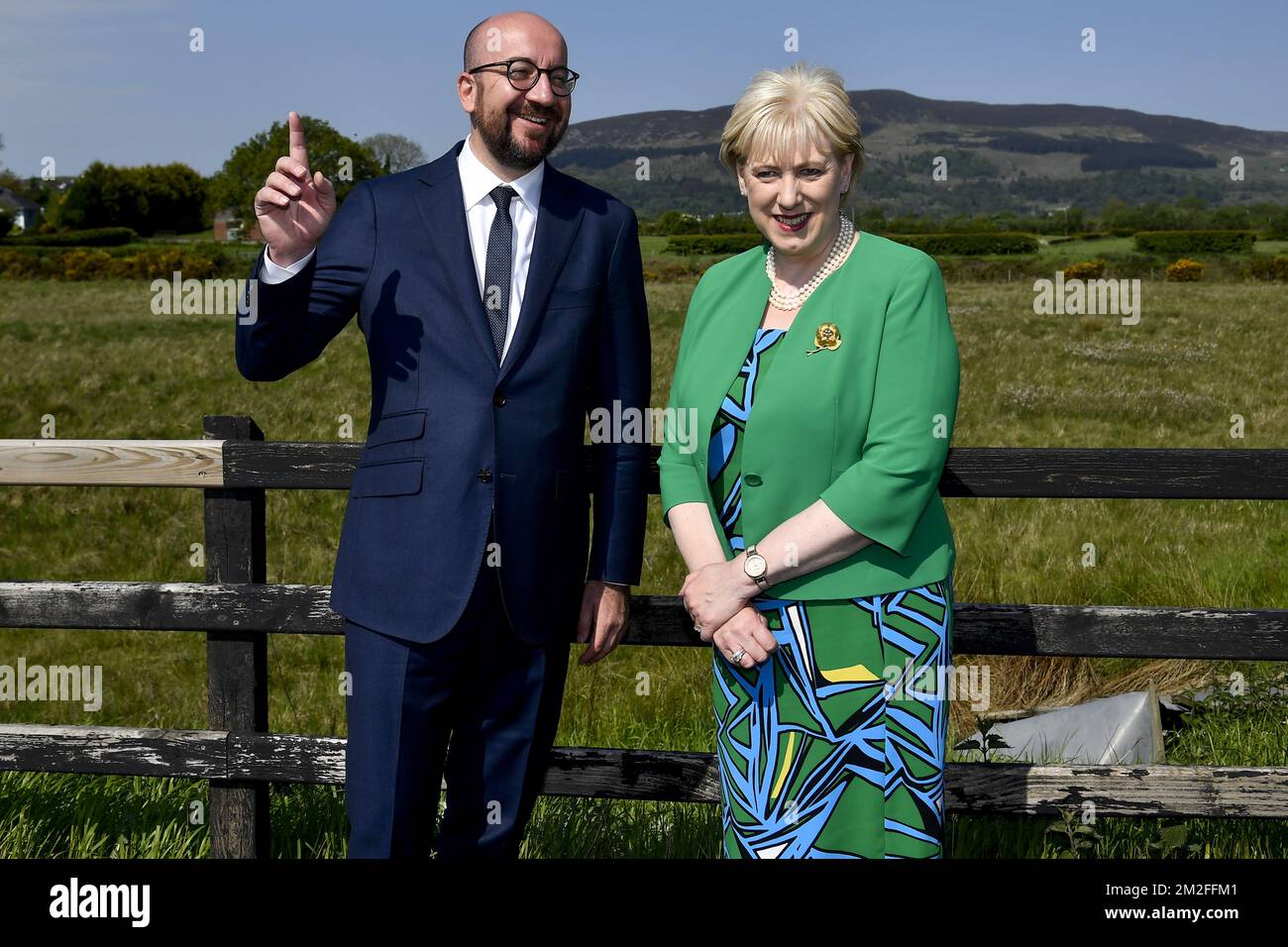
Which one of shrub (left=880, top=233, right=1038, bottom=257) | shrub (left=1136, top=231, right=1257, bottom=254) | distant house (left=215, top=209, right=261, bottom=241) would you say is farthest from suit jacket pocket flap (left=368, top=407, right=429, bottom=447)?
distant house (left=215, top=209, right=261, bottom=241)

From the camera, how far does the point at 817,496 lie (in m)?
2.90

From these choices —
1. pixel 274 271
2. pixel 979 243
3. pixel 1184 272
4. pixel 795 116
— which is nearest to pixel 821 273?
pixel 795 116

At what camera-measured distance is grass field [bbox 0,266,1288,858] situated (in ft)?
14.9

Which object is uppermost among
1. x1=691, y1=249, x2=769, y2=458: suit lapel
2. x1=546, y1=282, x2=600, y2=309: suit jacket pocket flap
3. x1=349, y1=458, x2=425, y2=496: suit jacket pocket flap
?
x1=546, y1=282, x2=600, y2=309: suit jacket pocket flap

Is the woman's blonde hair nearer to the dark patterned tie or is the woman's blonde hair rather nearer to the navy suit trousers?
the dark patterned tie

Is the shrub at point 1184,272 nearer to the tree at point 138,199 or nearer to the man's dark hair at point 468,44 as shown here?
the man's dark hair at point 468,44

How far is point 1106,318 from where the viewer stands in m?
31.5

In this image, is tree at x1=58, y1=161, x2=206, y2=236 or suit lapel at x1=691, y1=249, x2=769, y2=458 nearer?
suit lapel at x1=691, y1=249, x2=769, y2=458

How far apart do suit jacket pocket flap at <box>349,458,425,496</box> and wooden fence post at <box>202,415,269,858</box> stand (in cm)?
116

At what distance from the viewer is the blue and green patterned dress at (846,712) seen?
9.53 feet

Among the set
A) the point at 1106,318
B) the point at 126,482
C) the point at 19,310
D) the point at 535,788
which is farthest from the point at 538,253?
the point at 19,310

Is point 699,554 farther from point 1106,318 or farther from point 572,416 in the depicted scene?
point 1106,318

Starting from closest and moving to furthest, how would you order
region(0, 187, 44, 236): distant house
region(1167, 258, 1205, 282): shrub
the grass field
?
the grass field → region(1167, 258, 1205, 282): shrub → region(0, 187, 44, 236): distant house

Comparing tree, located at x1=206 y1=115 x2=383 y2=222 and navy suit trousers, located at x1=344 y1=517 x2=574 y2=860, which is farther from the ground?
tree, located at x1=206 y1=115 x2=383 y2=222
